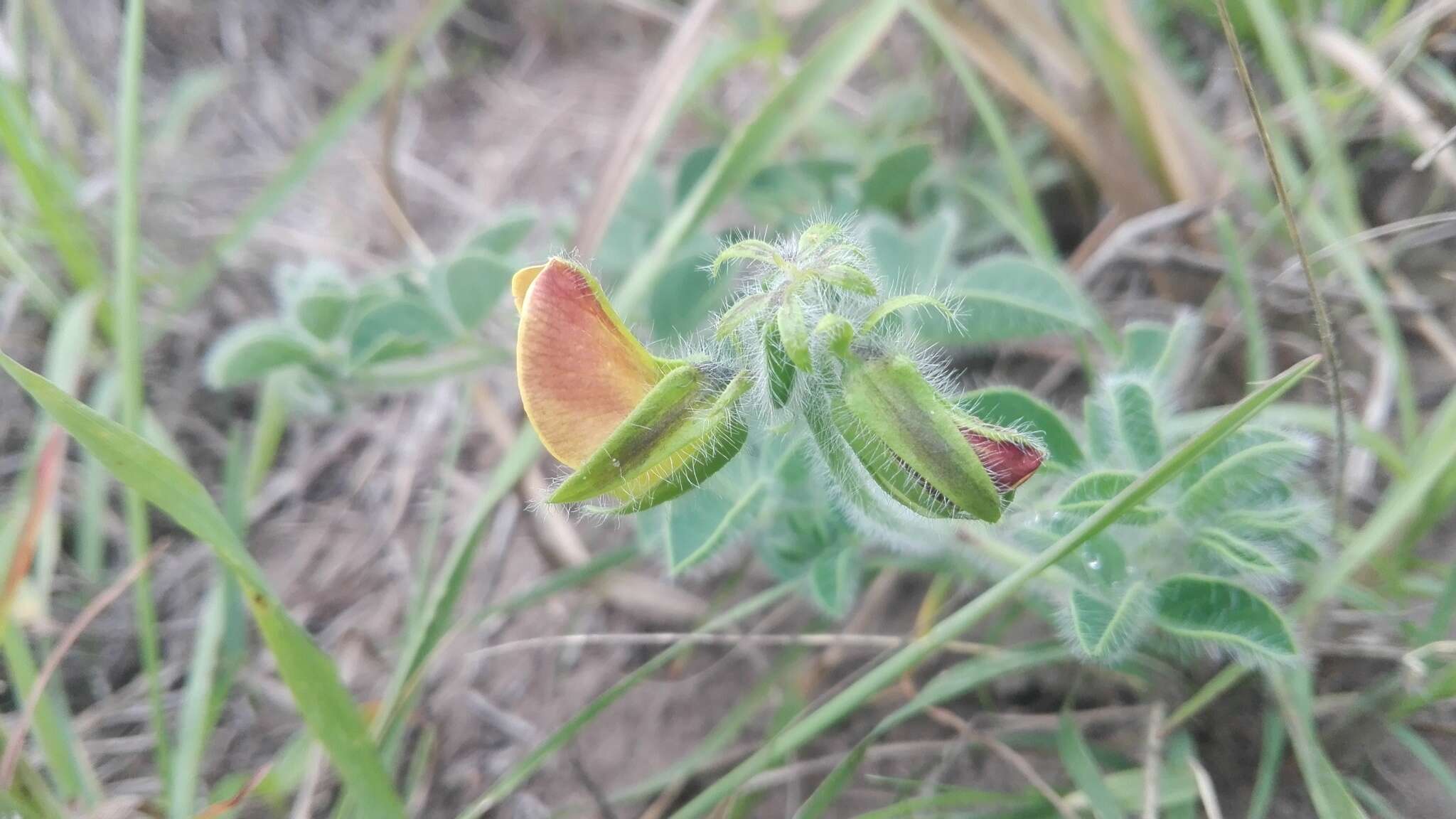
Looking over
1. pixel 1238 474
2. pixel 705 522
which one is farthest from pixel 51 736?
pixel 1238 474

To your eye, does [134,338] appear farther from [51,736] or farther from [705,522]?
[705,522]

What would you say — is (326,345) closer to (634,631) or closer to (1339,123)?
(634,631)

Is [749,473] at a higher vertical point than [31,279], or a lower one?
lower

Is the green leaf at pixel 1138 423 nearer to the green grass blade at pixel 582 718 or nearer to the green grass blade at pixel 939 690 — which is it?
the green grass blade at pixel 939 690

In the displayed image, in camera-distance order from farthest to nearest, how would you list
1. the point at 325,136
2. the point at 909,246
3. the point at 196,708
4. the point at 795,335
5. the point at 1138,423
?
the point at 325,136 → the point at 909,246 → the point at 196,708 → the point at 1138,423 → the point at 795,335

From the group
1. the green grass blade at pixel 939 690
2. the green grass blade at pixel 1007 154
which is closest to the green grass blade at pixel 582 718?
the green grass blade at pixel 939 690

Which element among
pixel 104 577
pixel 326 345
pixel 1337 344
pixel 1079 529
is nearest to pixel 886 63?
Result: pixel 1337 344

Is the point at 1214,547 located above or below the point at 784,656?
above
